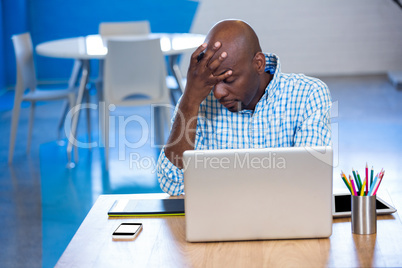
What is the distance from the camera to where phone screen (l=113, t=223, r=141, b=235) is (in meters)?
1.40

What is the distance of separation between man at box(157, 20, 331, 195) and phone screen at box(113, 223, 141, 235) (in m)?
0.27

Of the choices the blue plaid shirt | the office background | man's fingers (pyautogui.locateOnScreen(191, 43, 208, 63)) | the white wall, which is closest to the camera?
man's fingers (pyautogui.locateOnScreen(191, 43, 208, 63))

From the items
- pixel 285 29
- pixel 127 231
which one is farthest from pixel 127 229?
pixel 285 29

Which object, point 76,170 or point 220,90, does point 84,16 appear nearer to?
point 76,170

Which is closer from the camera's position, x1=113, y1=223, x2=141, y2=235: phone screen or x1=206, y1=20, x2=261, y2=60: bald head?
x1=113, y1=223, x2=141, y2=235: phone screen

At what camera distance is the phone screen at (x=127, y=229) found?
55.1 inches

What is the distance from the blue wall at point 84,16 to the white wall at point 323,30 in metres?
0.25

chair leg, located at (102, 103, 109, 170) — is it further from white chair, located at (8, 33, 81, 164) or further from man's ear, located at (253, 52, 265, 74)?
man's ear, located at (253, 52, 265, 74)

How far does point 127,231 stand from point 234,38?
2.07 ft

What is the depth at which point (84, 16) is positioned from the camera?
712cm

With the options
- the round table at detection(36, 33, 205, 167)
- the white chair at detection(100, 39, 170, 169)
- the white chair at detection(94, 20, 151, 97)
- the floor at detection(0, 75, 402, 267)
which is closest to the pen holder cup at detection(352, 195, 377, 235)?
the floor at detection(0, 75, 402, 267)

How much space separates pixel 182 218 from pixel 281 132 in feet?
1.60

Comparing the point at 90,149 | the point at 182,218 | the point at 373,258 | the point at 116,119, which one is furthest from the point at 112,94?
the point at 373,258

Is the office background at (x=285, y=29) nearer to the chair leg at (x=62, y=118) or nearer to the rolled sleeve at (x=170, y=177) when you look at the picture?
the chair leg at (x=62, y=118)
